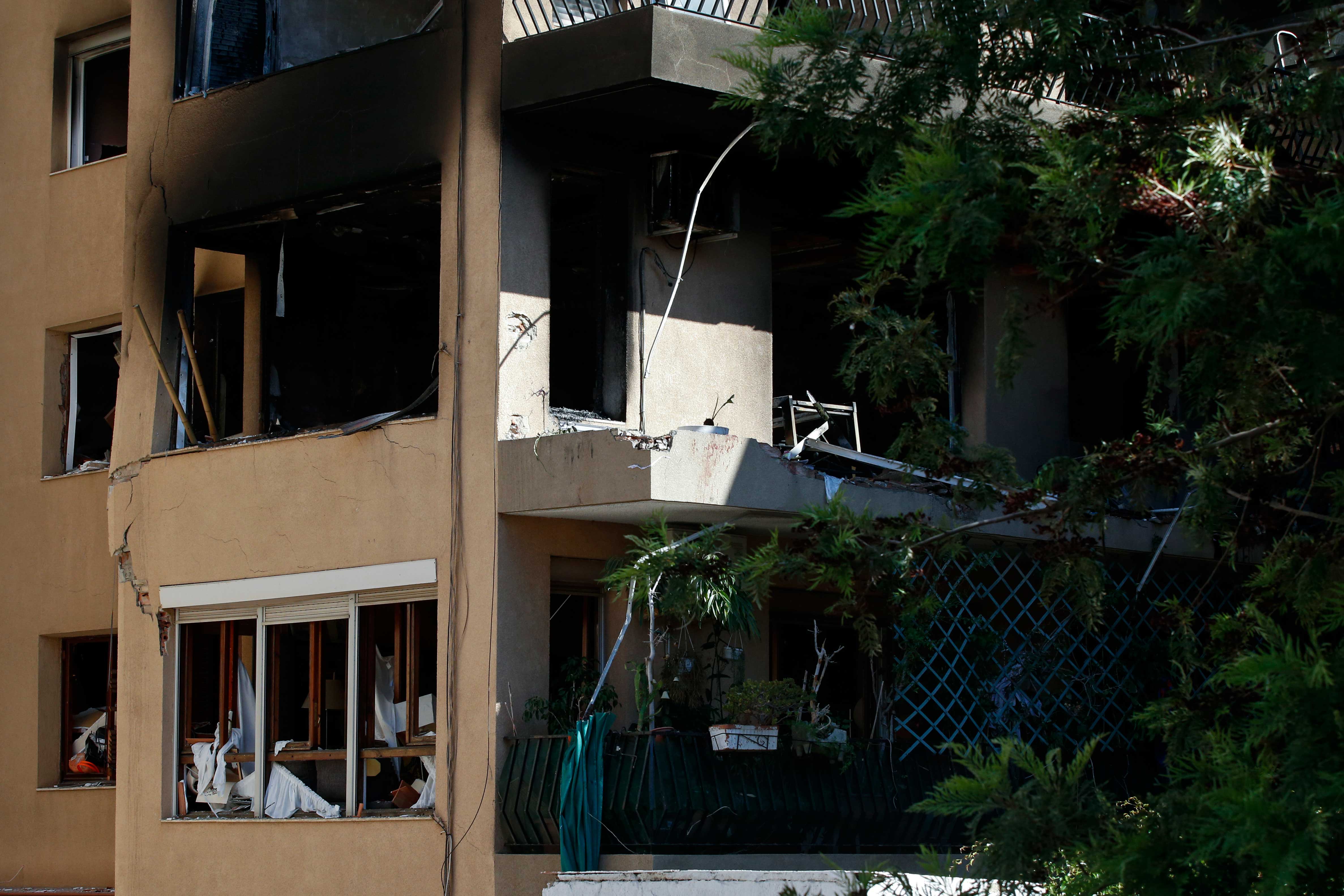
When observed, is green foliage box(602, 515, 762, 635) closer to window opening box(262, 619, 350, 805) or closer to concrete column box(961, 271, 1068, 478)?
window opening box(262, 619, 350, 805)

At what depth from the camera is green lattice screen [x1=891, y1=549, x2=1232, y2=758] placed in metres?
11.7

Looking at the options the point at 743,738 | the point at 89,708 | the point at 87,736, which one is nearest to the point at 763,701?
the point at 743,738

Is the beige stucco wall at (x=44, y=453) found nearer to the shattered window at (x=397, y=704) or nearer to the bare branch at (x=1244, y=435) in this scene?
the shattered window at (x=397, y=704)

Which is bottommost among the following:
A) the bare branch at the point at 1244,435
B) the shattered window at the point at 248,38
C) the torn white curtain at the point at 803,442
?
the bare branch at the point at 1244,435

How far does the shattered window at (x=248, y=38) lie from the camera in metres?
14.0

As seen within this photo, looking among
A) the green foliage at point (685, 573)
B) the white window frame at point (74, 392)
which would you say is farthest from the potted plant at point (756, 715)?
the white window frame at point (74, 392)

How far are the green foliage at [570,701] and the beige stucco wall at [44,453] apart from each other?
5624 mm

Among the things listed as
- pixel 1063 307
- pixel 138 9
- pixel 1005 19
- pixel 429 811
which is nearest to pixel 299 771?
pixel 429 811

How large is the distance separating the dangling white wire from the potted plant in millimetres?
2689

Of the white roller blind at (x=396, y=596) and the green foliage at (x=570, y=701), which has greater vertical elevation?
the white roller blind at (x=396, y=596)

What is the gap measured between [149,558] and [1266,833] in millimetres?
10749

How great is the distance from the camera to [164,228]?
45.8 feet

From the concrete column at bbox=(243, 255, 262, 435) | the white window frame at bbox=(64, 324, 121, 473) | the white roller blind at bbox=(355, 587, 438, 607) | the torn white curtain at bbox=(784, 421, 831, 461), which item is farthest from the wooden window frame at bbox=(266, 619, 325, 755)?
the white window frame at bbox=(64, 324, 121, 473)

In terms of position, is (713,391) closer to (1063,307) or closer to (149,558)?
(1063,307)
